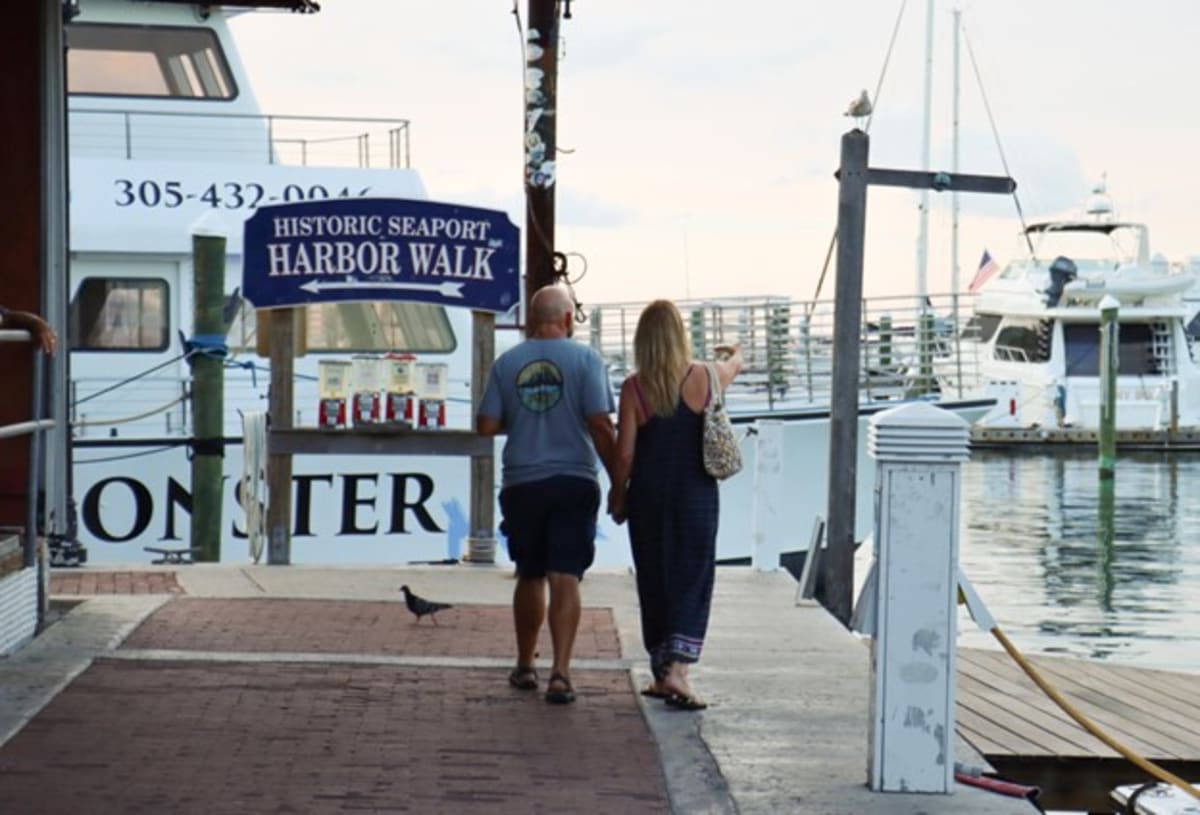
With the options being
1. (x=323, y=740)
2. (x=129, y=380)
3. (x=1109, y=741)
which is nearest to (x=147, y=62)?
(x=129, y=380)

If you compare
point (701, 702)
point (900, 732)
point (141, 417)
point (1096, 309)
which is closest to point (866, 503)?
point (141, 417)

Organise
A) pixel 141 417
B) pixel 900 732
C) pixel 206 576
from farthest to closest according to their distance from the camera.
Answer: pixel 141 417 → pixel 206 576 → pixel 900 732

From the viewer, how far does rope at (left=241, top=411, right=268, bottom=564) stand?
15250 mm

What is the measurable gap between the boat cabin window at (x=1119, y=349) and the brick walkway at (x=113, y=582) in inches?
1814

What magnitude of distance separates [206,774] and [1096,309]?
50.7 metres

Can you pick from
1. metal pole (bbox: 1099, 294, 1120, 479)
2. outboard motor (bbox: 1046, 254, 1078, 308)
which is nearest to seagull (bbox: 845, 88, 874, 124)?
metal pole (bbox: 1099, 294, 1120, 479)

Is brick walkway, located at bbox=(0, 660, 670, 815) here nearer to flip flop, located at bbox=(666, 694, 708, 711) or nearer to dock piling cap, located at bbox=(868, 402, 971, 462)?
flip flop, located at bbox=(666, 694, 708, 711)

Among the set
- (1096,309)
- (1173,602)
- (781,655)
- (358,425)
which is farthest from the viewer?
(1096,309)

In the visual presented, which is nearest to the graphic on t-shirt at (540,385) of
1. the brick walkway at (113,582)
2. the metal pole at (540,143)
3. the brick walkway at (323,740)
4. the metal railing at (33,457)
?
the brick walkway at (323,740)

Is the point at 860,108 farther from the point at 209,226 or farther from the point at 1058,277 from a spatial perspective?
the point at 1058,277

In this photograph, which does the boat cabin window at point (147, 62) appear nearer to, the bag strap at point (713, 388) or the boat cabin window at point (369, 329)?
the boat cabin window at point (369, 329)

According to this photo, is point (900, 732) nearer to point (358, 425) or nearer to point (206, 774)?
point (206, 774)

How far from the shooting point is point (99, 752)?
7.73m

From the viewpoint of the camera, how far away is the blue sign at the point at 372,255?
548 inches
